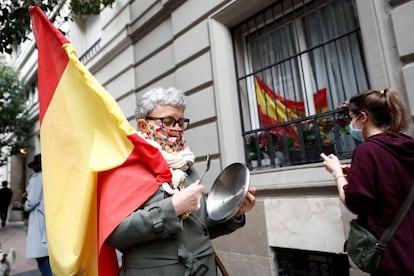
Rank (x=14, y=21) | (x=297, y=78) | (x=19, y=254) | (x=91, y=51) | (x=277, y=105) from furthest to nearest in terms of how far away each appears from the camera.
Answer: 1. (x=91, y=51)
2. (x=19, y=254)
3. (x=14, y=21)
4. (x=277, y=105)
5. (x=297, y=78)

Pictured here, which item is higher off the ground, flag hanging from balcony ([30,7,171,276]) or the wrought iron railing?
the wrought iron railing

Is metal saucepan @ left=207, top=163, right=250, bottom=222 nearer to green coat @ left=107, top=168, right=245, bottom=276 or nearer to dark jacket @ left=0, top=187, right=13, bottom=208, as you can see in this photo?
green coat @ left=107, top=168, right=245, bottom=276

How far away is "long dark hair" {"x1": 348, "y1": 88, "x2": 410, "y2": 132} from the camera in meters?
1.81

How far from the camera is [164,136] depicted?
179 centimetres

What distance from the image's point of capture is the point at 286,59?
383 cm

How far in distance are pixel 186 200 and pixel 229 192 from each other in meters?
0.42

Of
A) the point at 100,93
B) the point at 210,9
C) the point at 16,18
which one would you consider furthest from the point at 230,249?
the point at 16,18

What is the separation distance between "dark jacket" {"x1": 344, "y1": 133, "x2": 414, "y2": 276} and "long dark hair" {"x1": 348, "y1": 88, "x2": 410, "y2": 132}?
0.13m

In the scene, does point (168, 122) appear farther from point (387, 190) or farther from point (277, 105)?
point (277, 105)

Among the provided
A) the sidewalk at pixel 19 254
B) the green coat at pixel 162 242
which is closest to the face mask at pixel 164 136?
the green coat at pixel 162 242

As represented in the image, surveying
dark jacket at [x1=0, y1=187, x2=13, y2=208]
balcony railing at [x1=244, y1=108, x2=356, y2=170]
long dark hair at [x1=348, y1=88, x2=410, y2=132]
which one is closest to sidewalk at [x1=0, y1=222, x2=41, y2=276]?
dark jacket at [x1=0, y1=187, x2=13, y2=208]

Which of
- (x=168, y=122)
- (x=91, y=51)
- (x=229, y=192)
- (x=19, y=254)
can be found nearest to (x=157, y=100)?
(x=168, y=122)

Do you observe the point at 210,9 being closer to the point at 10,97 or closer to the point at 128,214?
the point at 128,214

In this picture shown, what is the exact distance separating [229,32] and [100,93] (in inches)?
130
